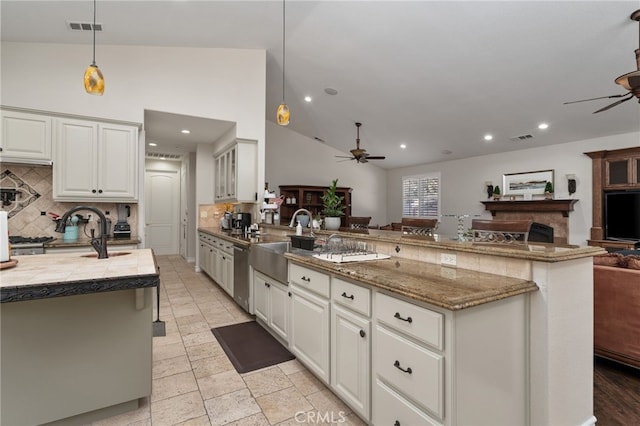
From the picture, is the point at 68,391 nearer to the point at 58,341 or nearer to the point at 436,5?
the point at 58,341

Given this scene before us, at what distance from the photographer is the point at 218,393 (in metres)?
2.16

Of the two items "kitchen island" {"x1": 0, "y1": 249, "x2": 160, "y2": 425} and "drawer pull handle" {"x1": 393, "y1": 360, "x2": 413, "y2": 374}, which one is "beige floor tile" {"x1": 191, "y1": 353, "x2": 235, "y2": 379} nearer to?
"kitchen island" {"x1": 0, "y1": 249, "x2": 160, "y2": 425}

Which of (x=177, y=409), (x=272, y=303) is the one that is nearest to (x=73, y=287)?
(x=177, y=409)

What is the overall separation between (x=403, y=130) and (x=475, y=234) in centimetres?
503

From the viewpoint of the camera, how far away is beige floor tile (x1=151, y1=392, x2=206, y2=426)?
1883 millimetres

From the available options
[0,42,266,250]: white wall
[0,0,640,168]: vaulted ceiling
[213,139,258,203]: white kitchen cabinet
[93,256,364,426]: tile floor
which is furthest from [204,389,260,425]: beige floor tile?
[0,0,640,168]: vaulted ceiling

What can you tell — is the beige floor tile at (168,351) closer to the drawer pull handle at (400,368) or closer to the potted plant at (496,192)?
the drawer pull handle at (400,368)

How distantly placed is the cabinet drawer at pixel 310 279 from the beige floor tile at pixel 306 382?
696 mm

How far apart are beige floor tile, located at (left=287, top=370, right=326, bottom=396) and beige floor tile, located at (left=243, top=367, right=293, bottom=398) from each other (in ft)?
0.18

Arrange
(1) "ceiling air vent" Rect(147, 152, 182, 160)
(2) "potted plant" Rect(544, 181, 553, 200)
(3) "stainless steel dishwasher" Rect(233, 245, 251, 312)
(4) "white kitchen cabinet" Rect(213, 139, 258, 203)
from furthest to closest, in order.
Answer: (1) "ceiling air vent" Rect(147, 152, 182, 160)
(2) "potted plant" Rect(544, 181, 553, 200)
(4) "white kitchen cabinet" Rect(213, 139, 258, 203)
(3) "stainless steel dishwasher" Rect(233, 245, 251, 312)

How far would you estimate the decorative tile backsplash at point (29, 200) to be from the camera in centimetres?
345

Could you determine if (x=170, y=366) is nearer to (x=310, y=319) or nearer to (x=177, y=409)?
(x=177, y=409)

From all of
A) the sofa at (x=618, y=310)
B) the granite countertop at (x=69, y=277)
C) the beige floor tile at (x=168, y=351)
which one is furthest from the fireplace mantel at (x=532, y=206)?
the granite countertop at (x=69, y=277)

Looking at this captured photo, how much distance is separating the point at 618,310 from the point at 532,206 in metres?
4.67
